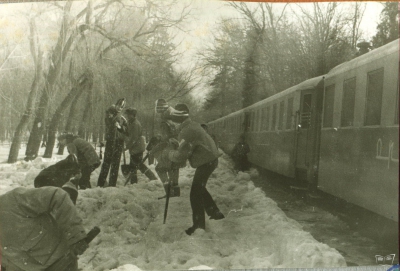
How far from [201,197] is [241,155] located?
45 cm

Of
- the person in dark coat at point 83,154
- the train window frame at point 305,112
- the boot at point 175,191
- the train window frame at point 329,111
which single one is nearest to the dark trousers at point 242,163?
the boot at point 175,191

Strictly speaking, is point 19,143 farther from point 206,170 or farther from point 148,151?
point 206,170

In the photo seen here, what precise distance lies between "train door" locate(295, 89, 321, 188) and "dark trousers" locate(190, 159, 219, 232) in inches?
34.8

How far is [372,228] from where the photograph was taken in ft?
9.80

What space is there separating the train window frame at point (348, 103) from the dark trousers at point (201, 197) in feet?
3.78

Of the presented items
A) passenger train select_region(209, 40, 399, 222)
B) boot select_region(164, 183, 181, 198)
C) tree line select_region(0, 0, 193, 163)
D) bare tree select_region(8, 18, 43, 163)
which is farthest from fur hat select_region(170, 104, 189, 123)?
bare tree select_region(8, 18, 43, 163)

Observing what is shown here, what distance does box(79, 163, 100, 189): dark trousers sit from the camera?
305 cm

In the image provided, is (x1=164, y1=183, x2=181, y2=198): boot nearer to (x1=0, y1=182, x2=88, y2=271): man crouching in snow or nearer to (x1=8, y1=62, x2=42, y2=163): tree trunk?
(x1=0, y1=182, x2=88, y2=271): man crouching in snow

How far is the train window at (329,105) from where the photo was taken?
11.2 feet

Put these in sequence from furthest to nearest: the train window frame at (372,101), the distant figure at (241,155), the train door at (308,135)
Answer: the train door at (308,135)
the distant figure at (241,155)
the train window frame at (372,101)

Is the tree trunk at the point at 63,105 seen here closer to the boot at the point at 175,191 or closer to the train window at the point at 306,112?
the boot at the point at 175,191

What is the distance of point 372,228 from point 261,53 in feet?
5.10

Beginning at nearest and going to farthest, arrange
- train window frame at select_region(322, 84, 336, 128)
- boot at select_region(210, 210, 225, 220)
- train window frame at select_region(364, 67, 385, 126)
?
train window frame at select_region(364, 67, 385, 126)
boot at select_region(210, 210, 225, 220)
train window frame at select_region(322, 84, 336, 128)

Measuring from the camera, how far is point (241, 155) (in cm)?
314
